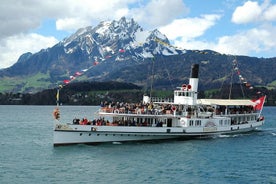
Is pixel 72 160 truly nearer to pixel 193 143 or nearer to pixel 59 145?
pixel 59 145

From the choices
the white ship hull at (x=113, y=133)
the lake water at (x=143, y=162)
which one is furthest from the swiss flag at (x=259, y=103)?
the white ship hull at (x=113, y=133)

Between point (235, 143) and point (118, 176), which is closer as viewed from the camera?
point (118, 176)

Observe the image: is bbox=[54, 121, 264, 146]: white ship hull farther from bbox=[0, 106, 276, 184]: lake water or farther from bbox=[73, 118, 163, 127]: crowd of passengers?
bbox=[0, 106, 276, 184]: lake water

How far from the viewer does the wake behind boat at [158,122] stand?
2254 inches

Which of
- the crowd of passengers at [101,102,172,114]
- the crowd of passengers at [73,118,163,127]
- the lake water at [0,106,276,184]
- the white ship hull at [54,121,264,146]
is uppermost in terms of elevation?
the crowd of passengers at [101,102,172,114]

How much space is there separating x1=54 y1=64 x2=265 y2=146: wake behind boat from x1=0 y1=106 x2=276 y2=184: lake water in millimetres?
1476

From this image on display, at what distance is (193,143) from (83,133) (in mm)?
16981

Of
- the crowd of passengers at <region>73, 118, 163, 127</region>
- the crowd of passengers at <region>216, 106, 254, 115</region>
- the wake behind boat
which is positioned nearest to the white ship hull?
the wake behind boat

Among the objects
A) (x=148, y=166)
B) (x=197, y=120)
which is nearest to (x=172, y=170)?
(x=148, y=166)

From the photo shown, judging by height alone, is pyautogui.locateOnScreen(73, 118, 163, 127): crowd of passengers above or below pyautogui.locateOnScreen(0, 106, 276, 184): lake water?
above

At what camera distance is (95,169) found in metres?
45.0

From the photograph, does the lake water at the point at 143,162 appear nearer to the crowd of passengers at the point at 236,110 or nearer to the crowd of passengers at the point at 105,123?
the crowd of passengers at the point at 105,123

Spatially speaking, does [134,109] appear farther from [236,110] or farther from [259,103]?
[259,103]

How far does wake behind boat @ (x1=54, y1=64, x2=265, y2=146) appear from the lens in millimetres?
57250
